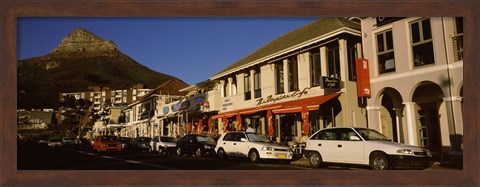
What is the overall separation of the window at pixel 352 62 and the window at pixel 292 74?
3.73 meters

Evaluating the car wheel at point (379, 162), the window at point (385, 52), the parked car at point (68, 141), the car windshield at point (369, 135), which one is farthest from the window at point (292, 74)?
the parked car at point (68, 141)

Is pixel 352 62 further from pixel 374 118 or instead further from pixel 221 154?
pixel 221 154

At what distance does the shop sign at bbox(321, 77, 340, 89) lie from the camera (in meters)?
19.5

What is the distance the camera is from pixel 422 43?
16547mm

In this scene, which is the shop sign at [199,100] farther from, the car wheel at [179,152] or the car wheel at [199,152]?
the car wheel at [199,152]

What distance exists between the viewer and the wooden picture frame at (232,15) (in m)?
8.45

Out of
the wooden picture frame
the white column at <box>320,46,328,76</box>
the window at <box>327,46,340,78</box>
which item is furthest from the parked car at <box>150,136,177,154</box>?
the wooden picture frame

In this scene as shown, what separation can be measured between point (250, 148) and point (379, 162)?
5.97 meters

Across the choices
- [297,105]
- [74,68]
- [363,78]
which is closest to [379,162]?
[363,78]

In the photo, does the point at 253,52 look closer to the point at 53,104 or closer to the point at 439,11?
the point at 53,104

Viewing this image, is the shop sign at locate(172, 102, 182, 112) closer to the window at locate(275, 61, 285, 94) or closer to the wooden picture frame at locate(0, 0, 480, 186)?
the window at locate(275, 61, 285, 94)

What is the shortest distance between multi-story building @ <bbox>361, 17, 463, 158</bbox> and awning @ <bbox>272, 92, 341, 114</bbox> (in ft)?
7.33

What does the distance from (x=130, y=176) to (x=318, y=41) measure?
49.4ft
